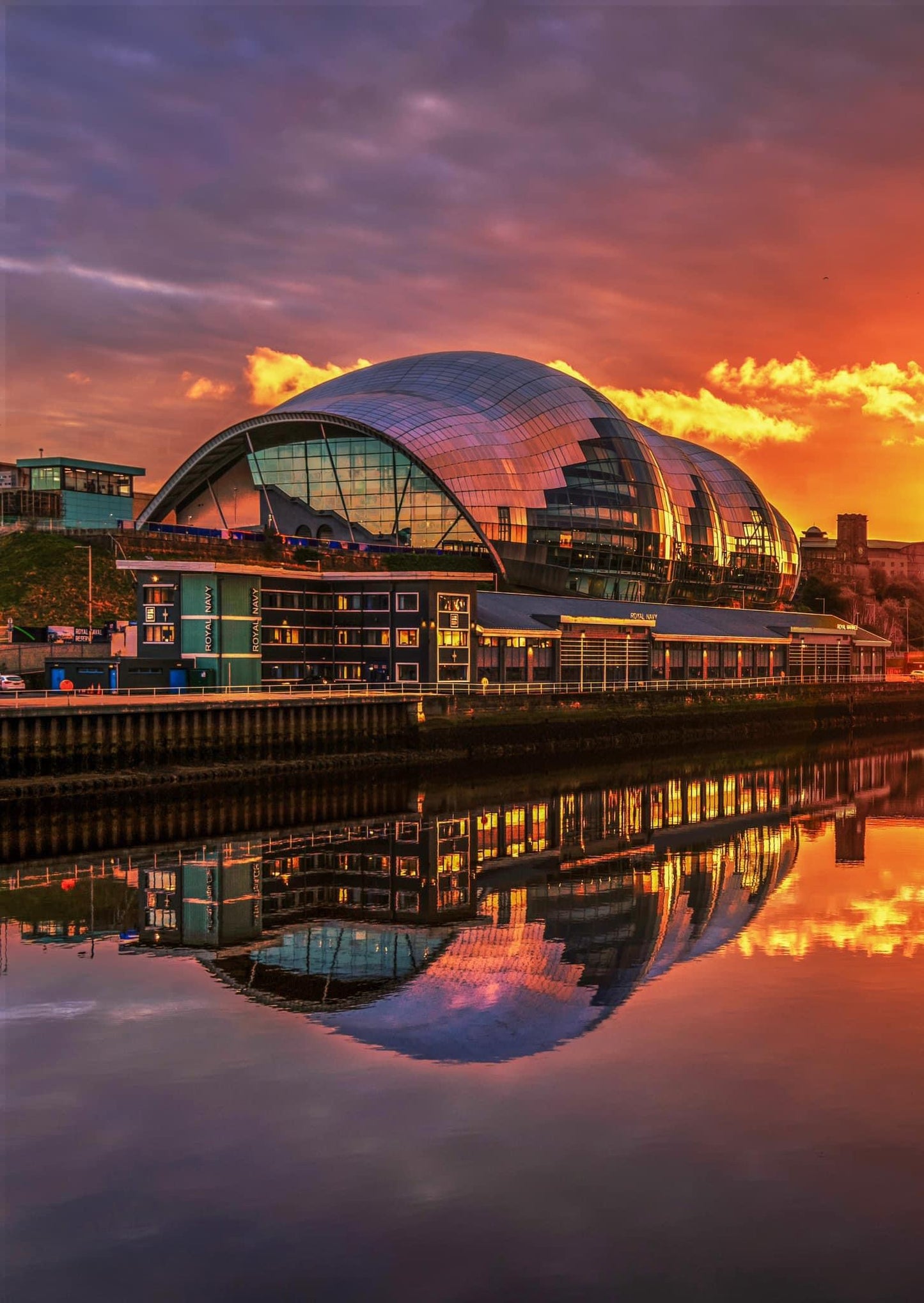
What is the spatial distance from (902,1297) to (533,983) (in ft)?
37.8

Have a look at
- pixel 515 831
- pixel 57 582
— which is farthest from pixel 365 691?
pixel 57 582

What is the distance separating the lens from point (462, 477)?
290 ft

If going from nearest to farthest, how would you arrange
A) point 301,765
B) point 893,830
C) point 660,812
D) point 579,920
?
1. point 579,920
2. point 893,830
3. point 660,812
4. point 301,765

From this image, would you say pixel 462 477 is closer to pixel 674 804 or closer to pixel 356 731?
pixel 356 731

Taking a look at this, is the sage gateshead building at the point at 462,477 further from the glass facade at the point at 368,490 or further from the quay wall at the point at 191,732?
the quay wall at the point at 191,732

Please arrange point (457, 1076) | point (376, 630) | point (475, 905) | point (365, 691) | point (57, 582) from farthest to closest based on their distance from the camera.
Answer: point (57, 582), point (376, 630), point (365, 691), point (475, 905), point (457, 1076)

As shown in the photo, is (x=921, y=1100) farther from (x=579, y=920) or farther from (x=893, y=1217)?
(x=579, y=920)

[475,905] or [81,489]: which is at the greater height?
[81,489]

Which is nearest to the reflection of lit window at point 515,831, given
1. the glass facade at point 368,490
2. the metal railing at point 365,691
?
the metal railing at point 365,691

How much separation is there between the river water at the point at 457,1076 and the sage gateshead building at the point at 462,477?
5351 cm

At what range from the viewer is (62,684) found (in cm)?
5691

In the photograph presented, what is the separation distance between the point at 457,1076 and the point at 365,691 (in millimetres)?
42805

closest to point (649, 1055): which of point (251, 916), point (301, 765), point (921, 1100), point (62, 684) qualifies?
point (921, 1100)

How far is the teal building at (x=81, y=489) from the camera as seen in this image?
108 meters
